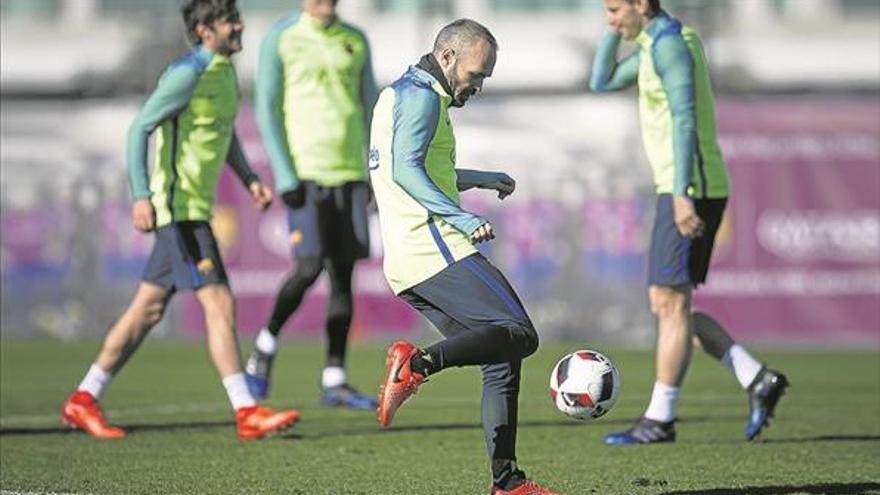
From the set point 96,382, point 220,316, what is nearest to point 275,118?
point 220,316

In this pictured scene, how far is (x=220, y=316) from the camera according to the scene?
372 inches

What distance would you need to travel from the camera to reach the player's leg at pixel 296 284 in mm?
11227

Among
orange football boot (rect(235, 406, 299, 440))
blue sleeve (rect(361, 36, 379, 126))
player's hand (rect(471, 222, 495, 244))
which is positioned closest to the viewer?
player's hand (rect(471, 222, 495, 244))

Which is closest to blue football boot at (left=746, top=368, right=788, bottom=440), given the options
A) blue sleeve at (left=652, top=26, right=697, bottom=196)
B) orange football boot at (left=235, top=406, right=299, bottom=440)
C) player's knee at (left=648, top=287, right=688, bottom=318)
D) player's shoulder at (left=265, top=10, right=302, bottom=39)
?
player's knee at (left=648, top=287, right=688, bottom=318)

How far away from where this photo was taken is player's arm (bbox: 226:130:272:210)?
10.2 meters

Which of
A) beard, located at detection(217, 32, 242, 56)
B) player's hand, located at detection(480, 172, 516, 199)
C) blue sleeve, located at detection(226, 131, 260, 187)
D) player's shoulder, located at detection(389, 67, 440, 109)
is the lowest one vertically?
blue sleeve, located at detection(226, 131, 260, 187)

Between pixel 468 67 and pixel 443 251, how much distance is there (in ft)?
2.20

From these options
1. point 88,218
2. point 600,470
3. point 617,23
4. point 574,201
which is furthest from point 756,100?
point 600,470

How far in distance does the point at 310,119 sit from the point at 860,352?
28.2 feet

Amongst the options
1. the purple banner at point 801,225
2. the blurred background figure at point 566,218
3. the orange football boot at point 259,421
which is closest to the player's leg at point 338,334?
the orange football boot at point 259,421

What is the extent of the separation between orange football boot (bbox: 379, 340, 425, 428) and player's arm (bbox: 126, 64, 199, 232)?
297 centimetres

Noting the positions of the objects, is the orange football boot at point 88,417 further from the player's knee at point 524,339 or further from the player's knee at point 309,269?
the player's knee at point 524,339

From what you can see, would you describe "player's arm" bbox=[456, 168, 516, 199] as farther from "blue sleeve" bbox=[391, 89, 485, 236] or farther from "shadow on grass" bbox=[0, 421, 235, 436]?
"shadow on grass" bbox=[0, 421, 235, 436]

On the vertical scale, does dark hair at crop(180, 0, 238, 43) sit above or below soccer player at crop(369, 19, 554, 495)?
above
